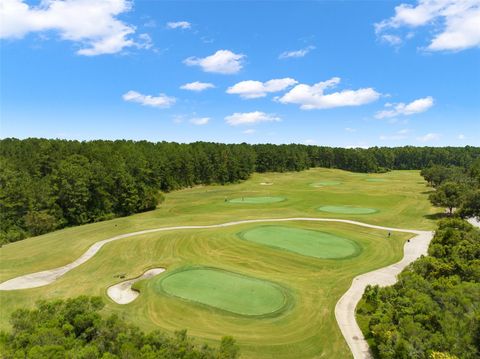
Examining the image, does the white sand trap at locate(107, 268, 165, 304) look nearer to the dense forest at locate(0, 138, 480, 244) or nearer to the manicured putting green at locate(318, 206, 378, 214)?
the dense forest at locate(0, 138, 480, 244)

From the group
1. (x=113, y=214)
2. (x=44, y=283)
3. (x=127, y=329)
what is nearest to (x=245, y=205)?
(x=113, y=214)

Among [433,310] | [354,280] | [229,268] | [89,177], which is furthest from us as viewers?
[89,177]

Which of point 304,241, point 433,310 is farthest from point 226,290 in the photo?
point 304,241

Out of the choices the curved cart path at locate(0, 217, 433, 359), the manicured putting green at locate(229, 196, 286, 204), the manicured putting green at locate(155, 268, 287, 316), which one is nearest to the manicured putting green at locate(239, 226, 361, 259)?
the curved cart path at locate(0, 217, 433, 359)

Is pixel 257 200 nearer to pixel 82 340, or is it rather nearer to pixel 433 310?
pixel 433 310

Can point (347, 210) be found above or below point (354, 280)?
above

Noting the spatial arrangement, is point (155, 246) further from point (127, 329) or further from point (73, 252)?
point (127, 329)

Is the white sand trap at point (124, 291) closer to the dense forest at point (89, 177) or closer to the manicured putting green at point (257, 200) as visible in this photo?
the dense forest at point (89, 177)
